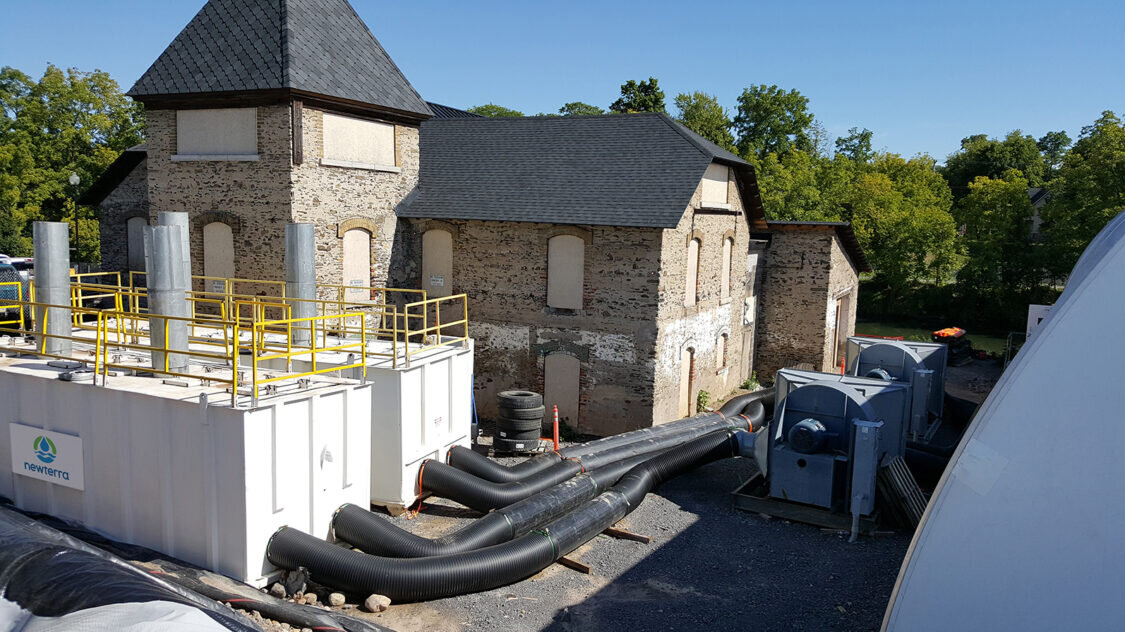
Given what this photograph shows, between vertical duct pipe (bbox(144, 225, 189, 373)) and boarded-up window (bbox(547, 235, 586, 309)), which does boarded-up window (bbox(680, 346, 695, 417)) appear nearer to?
boarded-up window (bbox(547, 235, 586, 309))

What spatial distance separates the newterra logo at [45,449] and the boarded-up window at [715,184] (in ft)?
48.9

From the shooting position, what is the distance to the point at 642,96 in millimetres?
57875

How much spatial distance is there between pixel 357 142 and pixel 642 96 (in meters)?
41.6

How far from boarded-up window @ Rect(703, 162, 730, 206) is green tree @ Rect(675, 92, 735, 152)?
43.6 m

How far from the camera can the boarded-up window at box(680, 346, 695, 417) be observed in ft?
68.2

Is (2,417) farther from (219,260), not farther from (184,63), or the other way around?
(184,63)

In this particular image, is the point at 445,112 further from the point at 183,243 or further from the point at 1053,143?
the point at 1053,143

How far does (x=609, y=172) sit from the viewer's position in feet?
68.0

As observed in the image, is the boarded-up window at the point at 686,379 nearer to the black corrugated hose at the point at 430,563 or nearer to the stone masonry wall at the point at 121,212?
the black corrugated hose at the point at 430,563

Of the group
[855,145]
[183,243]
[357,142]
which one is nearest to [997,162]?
[855,145]

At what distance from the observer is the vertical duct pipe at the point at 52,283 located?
12.5 metres

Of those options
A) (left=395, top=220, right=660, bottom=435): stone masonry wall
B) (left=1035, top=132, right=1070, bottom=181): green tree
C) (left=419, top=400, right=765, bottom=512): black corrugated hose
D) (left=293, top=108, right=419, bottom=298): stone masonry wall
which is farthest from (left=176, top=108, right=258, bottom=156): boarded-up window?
(left=1035, top=132, right=1070, bottom=181): green tree

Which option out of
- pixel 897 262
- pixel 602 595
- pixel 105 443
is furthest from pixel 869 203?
pixel 105 443

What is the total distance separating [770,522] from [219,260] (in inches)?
542
